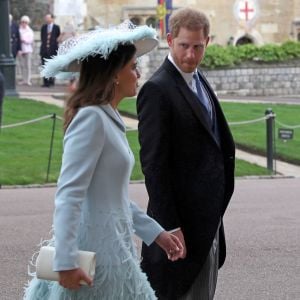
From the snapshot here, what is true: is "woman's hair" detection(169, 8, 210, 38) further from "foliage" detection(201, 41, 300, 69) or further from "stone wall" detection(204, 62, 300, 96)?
"stone wall" detection(204, 62, 300, 96)

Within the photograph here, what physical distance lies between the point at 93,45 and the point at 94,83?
152mm

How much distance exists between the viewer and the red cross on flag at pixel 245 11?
1426 inches

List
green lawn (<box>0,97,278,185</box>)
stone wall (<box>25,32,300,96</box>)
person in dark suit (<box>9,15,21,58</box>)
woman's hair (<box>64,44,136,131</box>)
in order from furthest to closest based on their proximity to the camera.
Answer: stone wall (<box>25,32,300,96</box>) < person in dark suit (<box>9,15,21,58</box>) < green lawn (<box>0,97,278,185</box>) < woman's hair (<box>64,44,136,131</box>)

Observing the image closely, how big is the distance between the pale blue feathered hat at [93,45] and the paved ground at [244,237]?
3.11 meters

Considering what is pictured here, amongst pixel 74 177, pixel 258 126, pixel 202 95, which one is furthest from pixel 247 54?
pixel 74 177

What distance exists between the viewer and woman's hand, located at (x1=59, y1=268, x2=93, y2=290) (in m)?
3.74

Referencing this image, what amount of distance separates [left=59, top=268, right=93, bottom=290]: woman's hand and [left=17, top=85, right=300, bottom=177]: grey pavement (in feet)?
13.8

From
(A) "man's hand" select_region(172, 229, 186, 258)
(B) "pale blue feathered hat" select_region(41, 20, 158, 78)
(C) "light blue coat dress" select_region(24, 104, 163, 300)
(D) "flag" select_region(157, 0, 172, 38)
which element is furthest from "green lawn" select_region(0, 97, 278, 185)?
(D) "flag" select_region(157, 0, 172, 38)

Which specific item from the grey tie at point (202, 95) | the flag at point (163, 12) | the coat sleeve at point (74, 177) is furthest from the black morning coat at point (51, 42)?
the coat sleeve at point (74, 177)

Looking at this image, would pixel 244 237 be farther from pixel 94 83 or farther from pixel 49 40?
pixel 49 40

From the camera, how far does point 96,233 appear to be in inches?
155

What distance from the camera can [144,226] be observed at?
426 centimetres

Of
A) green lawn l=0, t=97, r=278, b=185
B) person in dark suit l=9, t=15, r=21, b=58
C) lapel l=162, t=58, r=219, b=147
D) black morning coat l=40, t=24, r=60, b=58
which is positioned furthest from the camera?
person in dark suit l=9, t=15, r=21, b=58

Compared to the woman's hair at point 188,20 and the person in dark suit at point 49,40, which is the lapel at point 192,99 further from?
the person in dark suit at point 49,40
